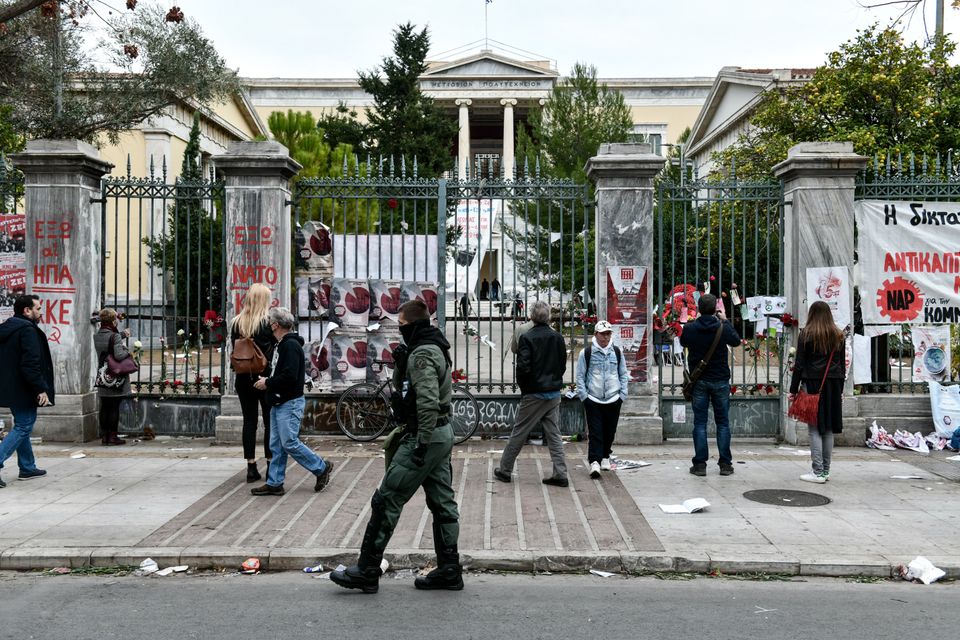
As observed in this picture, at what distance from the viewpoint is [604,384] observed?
8.15 meters

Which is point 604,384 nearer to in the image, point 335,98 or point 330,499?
point 330,499

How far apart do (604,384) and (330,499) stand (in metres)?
2.90

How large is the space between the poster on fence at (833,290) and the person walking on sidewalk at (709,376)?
7.04ft

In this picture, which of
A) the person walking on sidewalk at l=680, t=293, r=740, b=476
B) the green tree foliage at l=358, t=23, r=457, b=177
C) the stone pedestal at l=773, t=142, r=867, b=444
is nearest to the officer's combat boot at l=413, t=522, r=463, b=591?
the person walking on sidewalk at l=680, t=293, r=740, b=476

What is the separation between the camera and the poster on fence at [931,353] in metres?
10.2

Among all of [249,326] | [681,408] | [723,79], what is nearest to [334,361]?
[249,326]

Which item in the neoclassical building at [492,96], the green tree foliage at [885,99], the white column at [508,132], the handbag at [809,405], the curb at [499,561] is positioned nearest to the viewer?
the curb at [499,561]

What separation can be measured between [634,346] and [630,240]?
1.32 m

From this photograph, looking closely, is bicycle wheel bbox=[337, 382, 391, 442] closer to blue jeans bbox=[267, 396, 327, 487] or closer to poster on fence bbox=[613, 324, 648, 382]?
blue jeans bbox=[267, 396, 327, 487]

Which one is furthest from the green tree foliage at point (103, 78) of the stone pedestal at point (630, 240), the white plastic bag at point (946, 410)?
the white plastic bag at point (946, 410)

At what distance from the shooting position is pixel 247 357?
7.50m

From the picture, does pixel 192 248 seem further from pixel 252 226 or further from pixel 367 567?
pixel 367 567

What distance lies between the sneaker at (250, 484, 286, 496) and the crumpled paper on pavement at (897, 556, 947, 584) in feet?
16.8

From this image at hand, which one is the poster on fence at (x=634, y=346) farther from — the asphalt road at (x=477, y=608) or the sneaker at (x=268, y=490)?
the asphalt road at (x=477, y=608)
